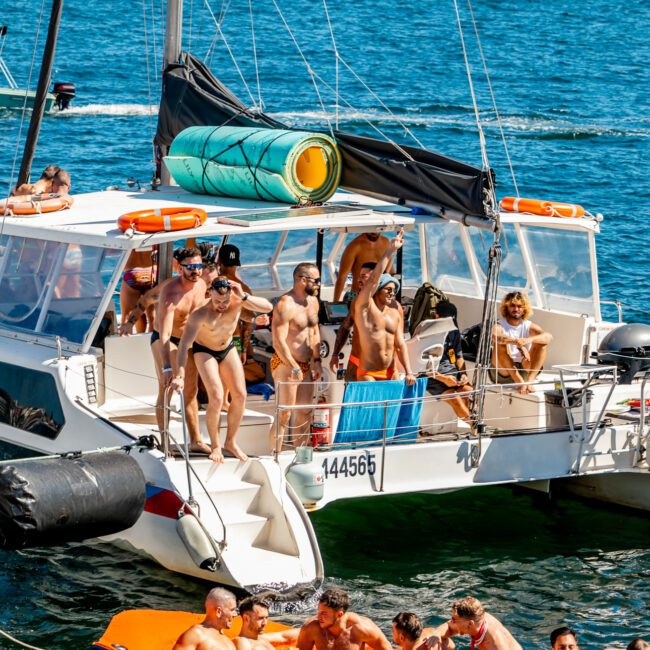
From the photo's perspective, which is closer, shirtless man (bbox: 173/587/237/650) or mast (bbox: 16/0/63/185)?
shirtless man (bbox: 173/587/237/650)

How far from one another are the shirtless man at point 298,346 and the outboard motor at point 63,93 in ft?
81.5

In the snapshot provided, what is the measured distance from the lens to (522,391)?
13.1m

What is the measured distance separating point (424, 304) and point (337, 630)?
168 inches

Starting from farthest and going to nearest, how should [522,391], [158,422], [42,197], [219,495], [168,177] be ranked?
1. [168,177]
2. [42,197]
3. [522,391]
4. [158,422]
5. [219,495]

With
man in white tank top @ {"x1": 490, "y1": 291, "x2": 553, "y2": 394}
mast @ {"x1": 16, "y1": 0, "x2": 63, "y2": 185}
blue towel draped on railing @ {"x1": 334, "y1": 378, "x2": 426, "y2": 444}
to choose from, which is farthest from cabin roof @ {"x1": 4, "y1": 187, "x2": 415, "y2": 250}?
mast @ {"x1": 16, "y1": 0, "x2": 63, "y2": 185}

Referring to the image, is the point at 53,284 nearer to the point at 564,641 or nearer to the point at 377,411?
the point at 377,411

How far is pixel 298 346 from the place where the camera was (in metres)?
12.2

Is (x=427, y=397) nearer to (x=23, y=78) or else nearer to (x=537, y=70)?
(x=23, y=78)

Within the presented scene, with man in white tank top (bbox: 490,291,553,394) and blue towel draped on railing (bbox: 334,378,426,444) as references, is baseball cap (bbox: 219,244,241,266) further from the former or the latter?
man in white tank top (bbox: 490,291,553,394)

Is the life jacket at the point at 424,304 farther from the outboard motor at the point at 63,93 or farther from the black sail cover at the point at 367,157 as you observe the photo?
the outboard motor at the point at 63,93

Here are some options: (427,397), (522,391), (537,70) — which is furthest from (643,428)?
(537,70)

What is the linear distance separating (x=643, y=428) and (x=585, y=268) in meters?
2.47

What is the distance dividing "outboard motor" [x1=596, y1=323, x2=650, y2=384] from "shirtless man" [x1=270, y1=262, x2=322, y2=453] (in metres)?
2.56

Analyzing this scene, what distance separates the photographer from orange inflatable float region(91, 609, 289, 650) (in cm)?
1037
